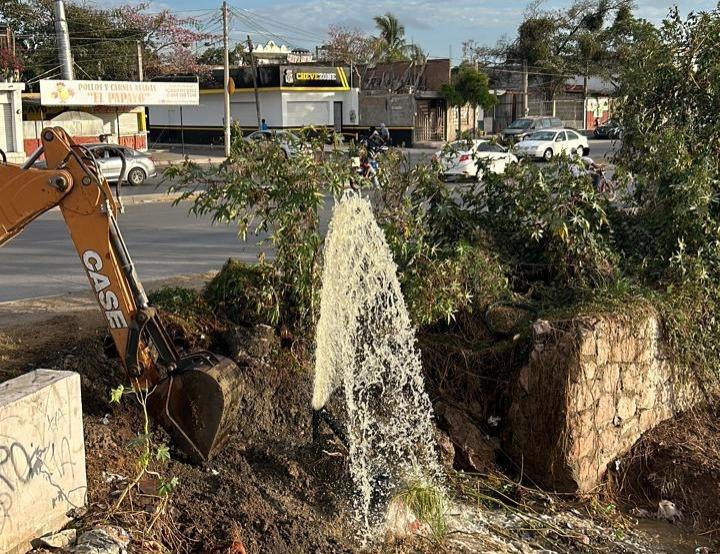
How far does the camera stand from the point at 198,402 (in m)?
5.28

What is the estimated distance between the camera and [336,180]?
6555 millimetres

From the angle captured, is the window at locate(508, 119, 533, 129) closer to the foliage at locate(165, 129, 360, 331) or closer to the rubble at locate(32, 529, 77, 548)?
the foliage at locate(165, 129, 360, 331)

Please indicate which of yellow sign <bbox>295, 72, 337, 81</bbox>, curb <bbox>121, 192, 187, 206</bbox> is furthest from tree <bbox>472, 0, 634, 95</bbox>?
curb <bbox>121, 192, 187, 206</bbox>

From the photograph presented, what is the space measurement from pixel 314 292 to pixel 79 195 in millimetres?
2215

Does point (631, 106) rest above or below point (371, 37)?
below

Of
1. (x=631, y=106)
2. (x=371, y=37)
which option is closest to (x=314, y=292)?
(x=631, y=106)

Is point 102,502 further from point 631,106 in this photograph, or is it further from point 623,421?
point 631,106

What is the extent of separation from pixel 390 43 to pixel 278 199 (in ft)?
209

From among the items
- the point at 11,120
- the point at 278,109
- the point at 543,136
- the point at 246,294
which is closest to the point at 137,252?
the point at 246,294

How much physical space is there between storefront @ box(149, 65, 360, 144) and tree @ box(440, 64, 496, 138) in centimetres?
529

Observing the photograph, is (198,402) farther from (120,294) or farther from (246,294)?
(246,294)

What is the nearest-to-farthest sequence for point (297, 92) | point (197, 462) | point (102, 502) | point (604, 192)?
point (102, 502) < point (197, 462) < point (604, 192) < point (297, 92)

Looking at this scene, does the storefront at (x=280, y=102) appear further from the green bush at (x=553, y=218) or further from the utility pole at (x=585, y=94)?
the green bush at (x=553, y=218)

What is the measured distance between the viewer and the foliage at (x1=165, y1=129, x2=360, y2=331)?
21.1 feet
